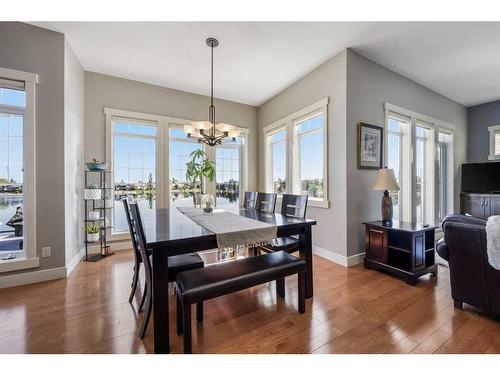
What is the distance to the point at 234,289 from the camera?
5.18ft

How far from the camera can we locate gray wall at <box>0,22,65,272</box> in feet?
8.38

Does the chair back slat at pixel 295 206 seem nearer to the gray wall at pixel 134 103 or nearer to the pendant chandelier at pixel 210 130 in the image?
the pendant chandelier at pixel 210 130

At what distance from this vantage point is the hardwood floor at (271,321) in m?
1.53

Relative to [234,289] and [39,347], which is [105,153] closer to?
[39,347]

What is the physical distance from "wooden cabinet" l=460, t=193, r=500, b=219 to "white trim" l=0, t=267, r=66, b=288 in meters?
6.74

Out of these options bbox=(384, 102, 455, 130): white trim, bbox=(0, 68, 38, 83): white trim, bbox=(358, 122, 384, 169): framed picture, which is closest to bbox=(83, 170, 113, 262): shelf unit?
bbox=(0, 68, 38, 83): white trim

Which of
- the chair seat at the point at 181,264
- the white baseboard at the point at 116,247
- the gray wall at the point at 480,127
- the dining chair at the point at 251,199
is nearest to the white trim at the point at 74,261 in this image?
the white baseboard at the point at 116,247

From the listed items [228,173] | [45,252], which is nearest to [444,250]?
[228,173]

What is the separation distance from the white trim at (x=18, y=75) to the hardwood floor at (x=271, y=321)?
7.49 ft

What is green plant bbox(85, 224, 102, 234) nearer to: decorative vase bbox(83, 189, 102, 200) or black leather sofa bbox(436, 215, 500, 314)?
decorative vase bbox(83, 189, 102, 200)

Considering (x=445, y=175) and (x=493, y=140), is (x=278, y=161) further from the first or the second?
(x=493, y=140)

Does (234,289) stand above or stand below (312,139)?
below
